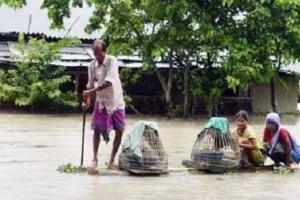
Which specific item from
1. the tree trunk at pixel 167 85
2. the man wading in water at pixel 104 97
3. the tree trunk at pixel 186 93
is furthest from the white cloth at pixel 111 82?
the tree trunk at pixel 186 93

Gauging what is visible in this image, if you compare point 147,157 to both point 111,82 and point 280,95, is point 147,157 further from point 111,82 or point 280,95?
point 280,95

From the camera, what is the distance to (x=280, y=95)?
26422 mm

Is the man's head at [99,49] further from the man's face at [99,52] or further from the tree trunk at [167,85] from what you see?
the tree trunk at [167,85]

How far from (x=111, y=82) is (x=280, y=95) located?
62.9 feet

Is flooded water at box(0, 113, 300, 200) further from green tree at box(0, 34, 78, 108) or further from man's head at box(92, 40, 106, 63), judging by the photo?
green tree at box(0, 34, 78, 108)

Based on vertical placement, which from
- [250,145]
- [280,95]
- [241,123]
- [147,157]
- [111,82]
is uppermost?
[280,95]

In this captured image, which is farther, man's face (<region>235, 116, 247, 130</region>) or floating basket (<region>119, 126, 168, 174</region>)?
man's face (<region>235, 116, 247, 130</region>)

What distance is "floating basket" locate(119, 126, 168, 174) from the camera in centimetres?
813

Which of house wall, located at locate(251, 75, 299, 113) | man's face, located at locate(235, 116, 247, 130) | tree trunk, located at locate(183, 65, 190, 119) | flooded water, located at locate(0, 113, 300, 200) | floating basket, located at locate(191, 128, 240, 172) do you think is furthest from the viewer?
house wall, located at locate(251, 75, 299, 113)

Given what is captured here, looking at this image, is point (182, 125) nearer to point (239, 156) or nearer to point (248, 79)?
point (248, 79)

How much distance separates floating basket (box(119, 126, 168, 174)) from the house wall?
709 inches

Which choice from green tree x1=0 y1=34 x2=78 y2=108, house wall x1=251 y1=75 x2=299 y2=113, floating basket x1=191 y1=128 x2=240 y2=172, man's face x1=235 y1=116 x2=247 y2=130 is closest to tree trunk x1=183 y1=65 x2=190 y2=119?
green tree x1=0 y1=34 x2=78 y2=108

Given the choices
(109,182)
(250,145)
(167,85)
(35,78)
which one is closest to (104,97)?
(109,182)

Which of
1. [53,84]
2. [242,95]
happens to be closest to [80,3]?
[53,84]
